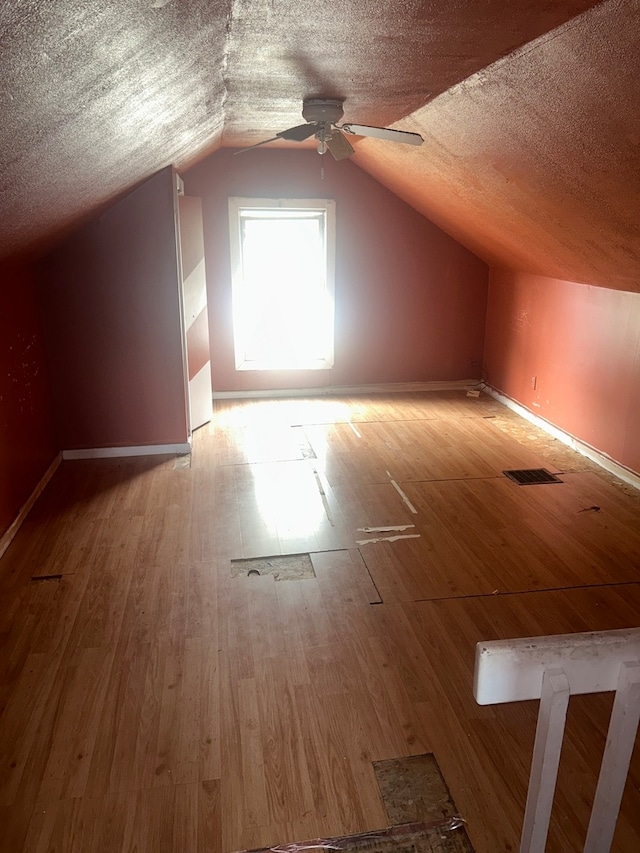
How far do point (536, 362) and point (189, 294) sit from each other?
3.20 metres

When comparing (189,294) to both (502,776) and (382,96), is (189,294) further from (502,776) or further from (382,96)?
(502,776)

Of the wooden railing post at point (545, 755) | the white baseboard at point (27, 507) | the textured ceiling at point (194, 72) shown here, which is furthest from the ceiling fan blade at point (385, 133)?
the wooden railing post at point (545, 755)

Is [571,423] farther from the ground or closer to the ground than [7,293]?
closer to the ground

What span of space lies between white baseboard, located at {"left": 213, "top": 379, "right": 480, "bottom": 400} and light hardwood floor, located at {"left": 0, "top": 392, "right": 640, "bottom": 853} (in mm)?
1812

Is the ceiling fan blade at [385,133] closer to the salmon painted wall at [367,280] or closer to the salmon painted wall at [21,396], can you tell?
the salmon painted wall at [21,396]

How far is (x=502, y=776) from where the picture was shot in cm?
207

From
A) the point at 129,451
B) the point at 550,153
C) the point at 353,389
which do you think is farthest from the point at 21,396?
the point at 353,389

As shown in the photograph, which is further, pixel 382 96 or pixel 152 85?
pixel 382 96

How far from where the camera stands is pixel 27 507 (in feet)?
13.0

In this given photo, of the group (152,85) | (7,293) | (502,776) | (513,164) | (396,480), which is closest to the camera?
(502,776)

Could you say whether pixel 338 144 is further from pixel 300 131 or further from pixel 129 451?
pixel 129 451

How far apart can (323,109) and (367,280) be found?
3.12 meters

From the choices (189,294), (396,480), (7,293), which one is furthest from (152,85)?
(189,294)

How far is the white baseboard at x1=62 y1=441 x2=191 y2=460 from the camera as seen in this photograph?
493cm
